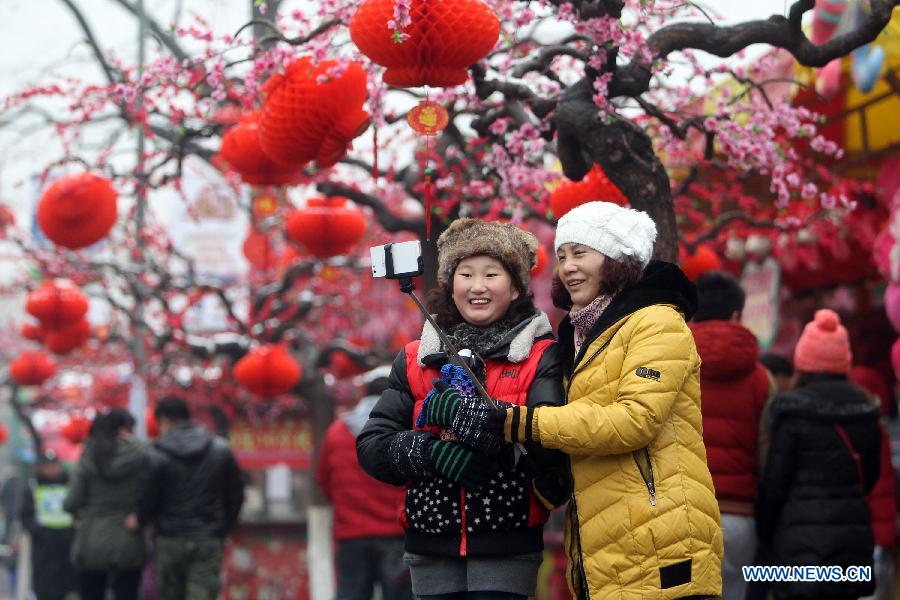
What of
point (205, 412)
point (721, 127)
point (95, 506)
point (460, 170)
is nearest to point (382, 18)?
point (721, 127)

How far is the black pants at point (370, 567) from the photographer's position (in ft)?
24.7

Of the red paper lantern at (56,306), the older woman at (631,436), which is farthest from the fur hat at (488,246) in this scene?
the red paper lantern at (56,306)

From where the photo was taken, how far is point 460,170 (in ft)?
24.8

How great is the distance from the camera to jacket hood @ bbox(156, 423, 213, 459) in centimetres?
812

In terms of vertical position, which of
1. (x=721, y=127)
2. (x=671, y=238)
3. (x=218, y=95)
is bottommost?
(x=671, y=238)

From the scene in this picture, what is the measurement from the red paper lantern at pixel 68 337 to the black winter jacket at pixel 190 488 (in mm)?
4390

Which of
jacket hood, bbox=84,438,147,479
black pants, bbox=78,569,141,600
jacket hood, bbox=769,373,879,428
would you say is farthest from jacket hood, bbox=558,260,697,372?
black pants, bbox=78,569,141,600

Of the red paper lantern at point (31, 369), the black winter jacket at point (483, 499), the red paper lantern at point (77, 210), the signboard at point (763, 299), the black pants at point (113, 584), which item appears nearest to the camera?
the black winter jacket at point (483, 499)

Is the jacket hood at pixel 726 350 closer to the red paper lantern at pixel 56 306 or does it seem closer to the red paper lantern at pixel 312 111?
the red paper lantern at pixel 312 111

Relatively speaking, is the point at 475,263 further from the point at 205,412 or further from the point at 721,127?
the point at 205,412

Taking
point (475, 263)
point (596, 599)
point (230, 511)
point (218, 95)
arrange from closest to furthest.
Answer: point (596, 599), point (475, 263), point (218, 95), point (230, 511)

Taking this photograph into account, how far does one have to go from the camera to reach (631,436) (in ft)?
11.1

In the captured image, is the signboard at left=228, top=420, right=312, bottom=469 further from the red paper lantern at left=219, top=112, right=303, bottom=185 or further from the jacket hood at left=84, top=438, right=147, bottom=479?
the red paper lantern at left=219, top=112, right=303, bottom=185

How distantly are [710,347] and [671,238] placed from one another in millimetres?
587
